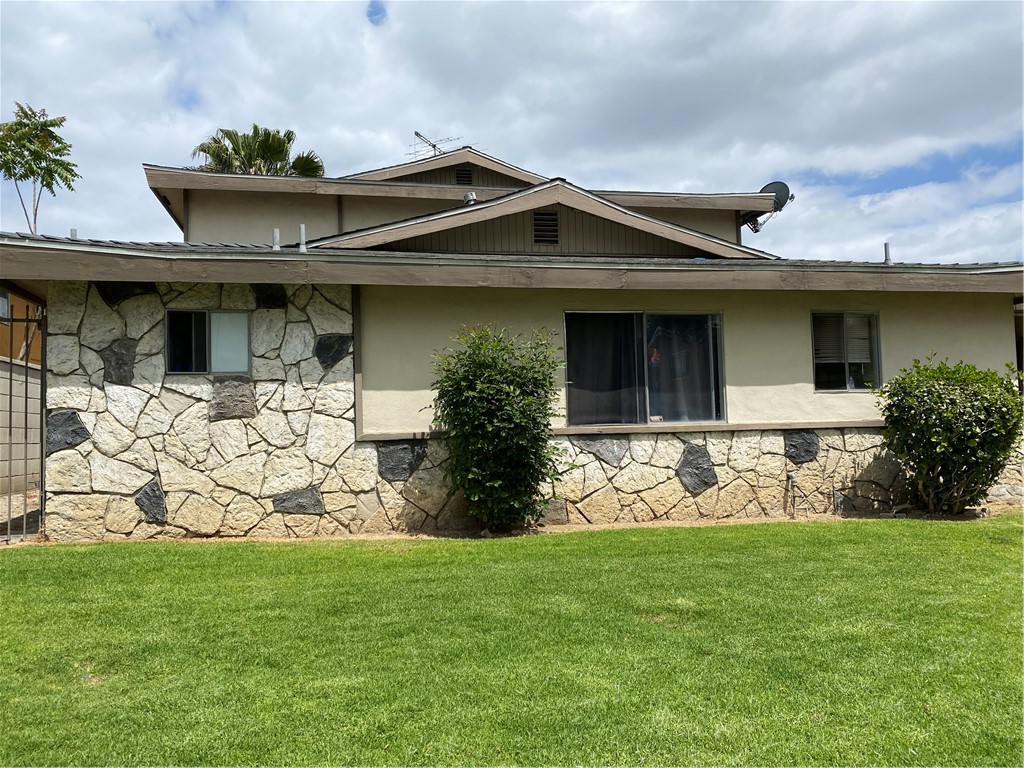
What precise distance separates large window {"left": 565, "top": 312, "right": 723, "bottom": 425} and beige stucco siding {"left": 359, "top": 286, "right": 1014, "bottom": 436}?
0.17 meters

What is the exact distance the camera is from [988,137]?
10000 mm

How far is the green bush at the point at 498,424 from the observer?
8094mm

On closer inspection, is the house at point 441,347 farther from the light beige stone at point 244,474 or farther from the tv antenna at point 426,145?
the tv antenna at point 426,145

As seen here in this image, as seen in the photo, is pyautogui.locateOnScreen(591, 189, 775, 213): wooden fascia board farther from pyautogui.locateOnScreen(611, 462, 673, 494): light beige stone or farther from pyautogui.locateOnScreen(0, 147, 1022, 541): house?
pyautogui.locateOnScreen(611, 462, 673, 494): light beige stone

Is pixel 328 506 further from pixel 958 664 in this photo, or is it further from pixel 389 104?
pixel 389 104

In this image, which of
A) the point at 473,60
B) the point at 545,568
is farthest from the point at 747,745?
the point at 473,60

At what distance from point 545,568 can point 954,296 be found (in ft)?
24.8

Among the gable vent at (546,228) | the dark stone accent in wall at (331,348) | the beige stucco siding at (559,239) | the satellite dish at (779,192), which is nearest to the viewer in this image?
the dark stone accent in wall at (331,348)

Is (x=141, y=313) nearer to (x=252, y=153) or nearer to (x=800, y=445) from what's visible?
(x=800, y=445)

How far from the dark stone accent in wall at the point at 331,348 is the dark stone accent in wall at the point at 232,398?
0.81 meters

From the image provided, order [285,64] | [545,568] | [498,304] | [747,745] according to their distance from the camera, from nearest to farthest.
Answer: [747,745] < [545,568] < [498,304] < [285,64]

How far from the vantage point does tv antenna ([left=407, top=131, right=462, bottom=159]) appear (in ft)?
56.9

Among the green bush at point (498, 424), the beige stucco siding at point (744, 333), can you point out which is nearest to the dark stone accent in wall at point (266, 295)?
the beige stucco siding at point (744, 333)

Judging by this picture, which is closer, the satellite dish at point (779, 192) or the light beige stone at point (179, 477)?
the light beige stone at point (179, 477)
